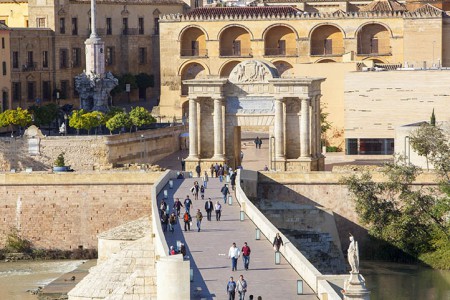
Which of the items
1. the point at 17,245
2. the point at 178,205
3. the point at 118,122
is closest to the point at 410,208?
the point at 178,205

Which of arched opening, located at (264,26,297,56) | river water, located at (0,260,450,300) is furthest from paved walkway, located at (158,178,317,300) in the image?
arched opening, located at (264,26,297,56)

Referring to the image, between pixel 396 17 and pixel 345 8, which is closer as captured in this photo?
pixel 396 17

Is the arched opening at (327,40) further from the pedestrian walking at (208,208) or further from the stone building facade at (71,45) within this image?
the pedestrian walking at (208,208)

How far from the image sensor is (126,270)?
59.4m

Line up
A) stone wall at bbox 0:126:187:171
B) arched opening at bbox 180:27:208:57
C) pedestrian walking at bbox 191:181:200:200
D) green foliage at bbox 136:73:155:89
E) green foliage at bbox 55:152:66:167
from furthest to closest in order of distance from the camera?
green foliage at bbox 136:73:155:89 → arched opening at bbox 180:27:208:57 → stone wall at bbox 0:126:187:171 → green foliage at bbox 55:152:66:167 → pedestrian walking at bbox 191:181:200:200

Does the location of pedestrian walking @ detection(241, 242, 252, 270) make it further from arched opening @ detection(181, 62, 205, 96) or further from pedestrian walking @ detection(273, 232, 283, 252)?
arched opening @ detection(181, 62, 205, 96)

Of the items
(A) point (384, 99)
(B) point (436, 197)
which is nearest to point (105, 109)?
(A) point (384, 99)

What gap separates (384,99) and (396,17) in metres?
18.3

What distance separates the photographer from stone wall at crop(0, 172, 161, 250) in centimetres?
7331

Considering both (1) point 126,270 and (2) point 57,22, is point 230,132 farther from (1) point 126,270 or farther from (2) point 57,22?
(2) point 57,22

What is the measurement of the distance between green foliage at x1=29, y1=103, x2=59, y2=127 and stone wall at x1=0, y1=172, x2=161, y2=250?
18.1 meters

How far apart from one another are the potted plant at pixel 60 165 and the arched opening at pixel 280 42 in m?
27.9

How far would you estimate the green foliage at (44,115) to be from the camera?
303 feet

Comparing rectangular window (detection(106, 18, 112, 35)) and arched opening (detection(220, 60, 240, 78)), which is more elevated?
rectangular window (detection(106, 18, 112, 35))
